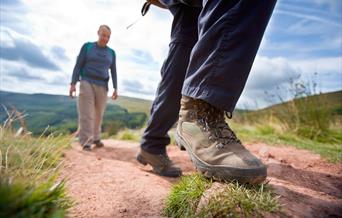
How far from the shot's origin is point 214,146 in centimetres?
160

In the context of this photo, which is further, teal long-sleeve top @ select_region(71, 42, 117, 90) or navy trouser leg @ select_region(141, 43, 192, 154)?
teal long-sleeve top @ select_region(71, 42, 117, 90)

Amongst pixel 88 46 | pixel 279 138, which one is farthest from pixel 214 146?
pixel 279 138

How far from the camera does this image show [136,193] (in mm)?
1900

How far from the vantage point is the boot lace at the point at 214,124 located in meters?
1.63

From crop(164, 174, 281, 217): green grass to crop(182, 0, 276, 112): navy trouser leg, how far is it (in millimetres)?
379

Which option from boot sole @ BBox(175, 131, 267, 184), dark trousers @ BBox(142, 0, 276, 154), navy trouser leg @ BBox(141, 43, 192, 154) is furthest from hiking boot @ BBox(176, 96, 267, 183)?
navy trouser leg @ BBox(141, 43, 192, 154)

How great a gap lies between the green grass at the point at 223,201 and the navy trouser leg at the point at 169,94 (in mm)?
846

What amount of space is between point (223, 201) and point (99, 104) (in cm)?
513

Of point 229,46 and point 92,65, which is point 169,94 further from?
point 92,65

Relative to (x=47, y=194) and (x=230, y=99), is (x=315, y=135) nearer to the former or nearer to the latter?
(x=230, y=99)

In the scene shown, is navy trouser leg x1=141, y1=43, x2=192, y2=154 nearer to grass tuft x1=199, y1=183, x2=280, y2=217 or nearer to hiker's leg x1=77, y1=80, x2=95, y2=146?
grass tuft x1=199, y1=183, x2=280, y2=217

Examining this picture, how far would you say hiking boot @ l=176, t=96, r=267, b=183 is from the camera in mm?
1472

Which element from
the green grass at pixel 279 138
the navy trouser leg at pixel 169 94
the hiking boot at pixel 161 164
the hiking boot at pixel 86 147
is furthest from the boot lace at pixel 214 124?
the hiking boot at pixel 86 147

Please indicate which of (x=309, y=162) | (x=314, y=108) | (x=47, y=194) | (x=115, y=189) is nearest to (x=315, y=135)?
(x=314, y=108)
